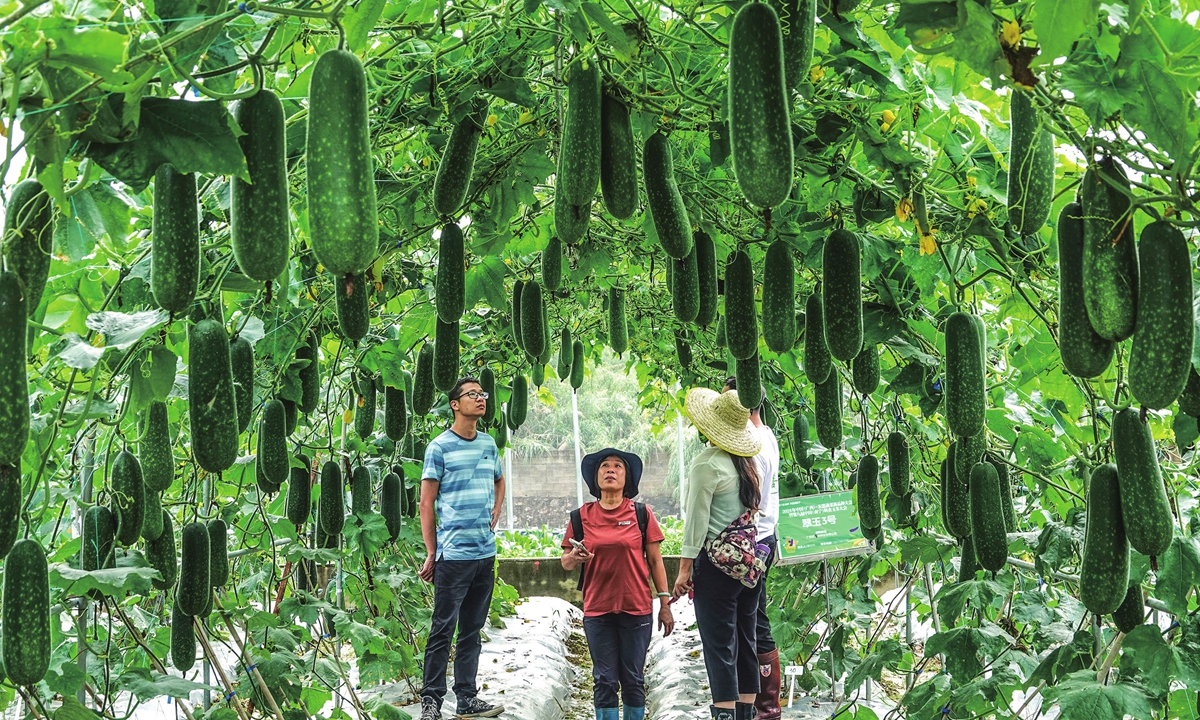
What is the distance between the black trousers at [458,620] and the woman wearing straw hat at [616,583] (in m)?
0.72

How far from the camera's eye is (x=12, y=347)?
162 centimetres

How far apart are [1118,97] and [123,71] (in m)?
1.79

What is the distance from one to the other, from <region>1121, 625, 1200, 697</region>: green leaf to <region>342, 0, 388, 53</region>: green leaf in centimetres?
282

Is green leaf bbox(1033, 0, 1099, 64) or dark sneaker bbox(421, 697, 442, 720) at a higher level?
green leaf bbox(1033, 0, 1099, 64)

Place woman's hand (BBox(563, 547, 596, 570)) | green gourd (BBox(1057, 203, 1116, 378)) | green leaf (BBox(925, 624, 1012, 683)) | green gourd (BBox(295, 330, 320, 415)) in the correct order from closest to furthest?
green gourd (BBox(1057, 203, 1116, 378)) < green leaf (BBox(925, 624, 1012, 683)) < green gourd (BBox(295, 330, 320, 415)) < woman's hand (BBox(563, 547, 596, 570))

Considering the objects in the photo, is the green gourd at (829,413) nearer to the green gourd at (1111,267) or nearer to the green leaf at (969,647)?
the green leaf at (969,647)

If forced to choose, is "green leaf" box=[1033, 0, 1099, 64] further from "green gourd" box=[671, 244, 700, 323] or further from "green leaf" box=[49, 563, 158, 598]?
"green leaf" box=[49, 563, 158, 598]

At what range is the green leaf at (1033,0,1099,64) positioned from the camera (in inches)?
60.9

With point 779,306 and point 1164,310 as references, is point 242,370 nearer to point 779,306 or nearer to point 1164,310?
point 779,306

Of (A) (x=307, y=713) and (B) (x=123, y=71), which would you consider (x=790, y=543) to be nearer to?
(A) (x=307, y=713)

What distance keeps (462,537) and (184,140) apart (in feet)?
17.9

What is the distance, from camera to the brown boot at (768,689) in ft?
22.2

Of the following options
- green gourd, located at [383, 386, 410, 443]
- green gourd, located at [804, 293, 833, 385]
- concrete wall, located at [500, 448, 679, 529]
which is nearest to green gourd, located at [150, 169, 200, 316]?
green gourd, located at [804, 293, 833, 385]

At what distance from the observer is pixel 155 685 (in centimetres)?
373
